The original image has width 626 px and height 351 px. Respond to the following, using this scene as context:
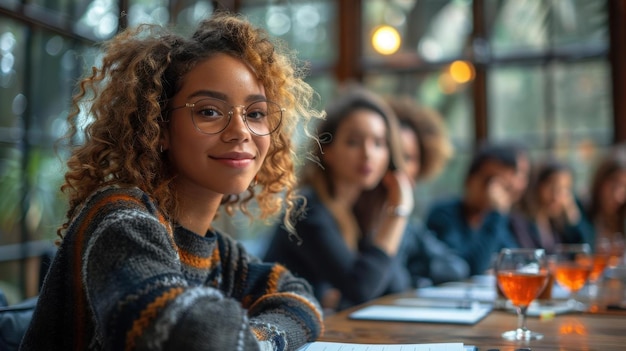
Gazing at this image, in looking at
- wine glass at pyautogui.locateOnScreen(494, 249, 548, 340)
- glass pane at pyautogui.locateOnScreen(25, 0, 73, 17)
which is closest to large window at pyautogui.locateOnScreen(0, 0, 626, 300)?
glass pane at pyautogui.locateOnScreen(25, 0, 73, 17)

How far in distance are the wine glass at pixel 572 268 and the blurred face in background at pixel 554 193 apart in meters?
2.74

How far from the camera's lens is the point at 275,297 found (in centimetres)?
137

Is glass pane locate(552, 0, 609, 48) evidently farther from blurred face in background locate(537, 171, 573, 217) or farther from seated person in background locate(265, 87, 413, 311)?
seated person in background locate(265, 87, 413, 311)

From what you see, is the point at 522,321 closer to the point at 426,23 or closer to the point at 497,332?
the point at 497,332

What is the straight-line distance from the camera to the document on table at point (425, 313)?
150 centimetres

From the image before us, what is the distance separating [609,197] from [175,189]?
396 centimetres

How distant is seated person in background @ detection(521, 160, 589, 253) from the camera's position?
4.49 metres

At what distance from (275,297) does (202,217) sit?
214mm

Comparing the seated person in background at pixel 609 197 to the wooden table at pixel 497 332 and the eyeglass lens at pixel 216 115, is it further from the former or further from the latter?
the eyeglass lens at pixel 216 115

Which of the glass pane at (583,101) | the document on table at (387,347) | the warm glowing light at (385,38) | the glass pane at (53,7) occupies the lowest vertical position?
the document on table at (387,347)

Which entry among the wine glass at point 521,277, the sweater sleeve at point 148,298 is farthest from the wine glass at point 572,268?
the sweater sleeve at point 148,298

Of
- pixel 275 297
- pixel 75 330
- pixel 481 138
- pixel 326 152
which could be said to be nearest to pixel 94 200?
pixel 75 330

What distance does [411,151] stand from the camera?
3686 mm

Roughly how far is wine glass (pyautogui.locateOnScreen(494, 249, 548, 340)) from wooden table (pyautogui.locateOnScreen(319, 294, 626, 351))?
2.0 inches
